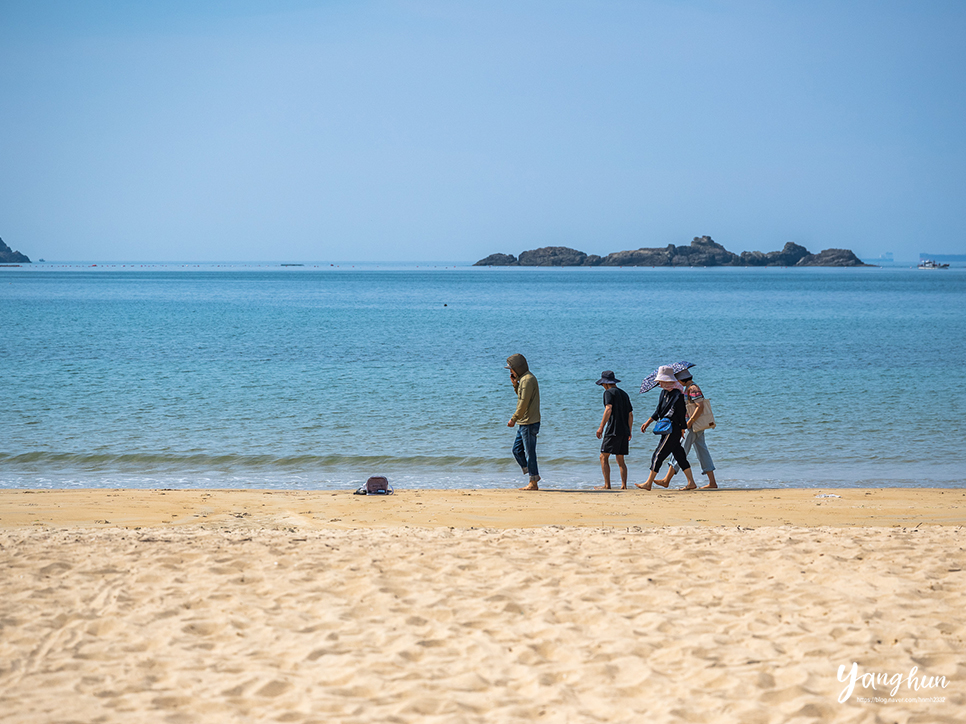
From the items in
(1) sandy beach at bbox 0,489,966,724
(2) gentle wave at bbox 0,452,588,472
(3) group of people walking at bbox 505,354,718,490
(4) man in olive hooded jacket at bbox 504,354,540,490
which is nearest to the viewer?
(1) sandy beach at bbox 0,489,966,724

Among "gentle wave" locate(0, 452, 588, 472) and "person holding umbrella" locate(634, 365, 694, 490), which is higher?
"person holding umbrella" locate(634, 365, 694, 490)

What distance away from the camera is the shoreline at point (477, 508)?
9.21 m

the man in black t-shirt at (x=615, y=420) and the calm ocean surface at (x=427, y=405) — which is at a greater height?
the man in black t-shirt at (x=615, y=420)

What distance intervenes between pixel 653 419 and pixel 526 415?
1.86 meters

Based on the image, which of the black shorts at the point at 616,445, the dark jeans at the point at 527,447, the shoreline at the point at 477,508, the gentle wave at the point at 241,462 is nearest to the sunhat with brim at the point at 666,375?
the black shorts at the point at 616,445

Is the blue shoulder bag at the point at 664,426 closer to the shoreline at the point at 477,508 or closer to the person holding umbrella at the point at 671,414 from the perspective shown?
the person holding umbrella at the point at 671,414

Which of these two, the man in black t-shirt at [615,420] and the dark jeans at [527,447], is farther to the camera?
the man in black t-shirt at [615,420]

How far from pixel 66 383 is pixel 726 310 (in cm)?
5507

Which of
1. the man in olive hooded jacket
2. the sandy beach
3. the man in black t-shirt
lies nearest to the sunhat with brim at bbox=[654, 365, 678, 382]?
the man in black t-shirt

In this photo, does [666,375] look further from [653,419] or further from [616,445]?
[616,445]

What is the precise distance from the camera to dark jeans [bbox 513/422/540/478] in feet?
36.9

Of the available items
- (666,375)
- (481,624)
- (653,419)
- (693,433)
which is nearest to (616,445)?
(653,419)

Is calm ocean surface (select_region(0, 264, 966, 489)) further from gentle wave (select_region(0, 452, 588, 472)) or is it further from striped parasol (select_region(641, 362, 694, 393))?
striped parasol (select_region(641, 362, 694, 393))

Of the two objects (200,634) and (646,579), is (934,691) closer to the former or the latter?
(646,579)
